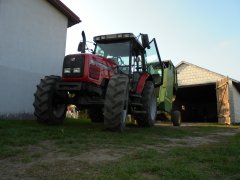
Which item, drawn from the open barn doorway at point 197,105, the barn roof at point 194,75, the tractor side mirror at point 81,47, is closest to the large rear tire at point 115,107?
the tractor side mirror at point 81,47

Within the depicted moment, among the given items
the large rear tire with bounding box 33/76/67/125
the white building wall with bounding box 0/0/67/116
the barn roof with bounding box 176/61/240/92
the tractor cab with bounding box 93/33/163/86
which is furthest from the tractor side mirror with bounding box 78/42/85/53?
the barn roof with bounding box 176/61/240/92

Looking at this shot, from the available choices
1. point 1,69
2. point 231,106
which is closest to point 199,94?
point 231,106

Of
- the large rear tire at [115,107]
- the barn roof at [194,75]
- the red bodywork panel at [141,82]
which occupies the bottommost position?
the large rear tire at [115,107]

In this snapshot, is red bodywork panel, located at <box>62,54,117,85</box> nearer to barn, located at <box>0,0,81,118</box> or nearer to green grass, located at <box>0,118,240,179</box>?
green grass, located at <box>0,118,240,179</box>

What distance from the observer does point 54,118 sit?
Result: 25.4 ft

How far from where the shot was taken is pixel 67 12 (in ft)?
42.5

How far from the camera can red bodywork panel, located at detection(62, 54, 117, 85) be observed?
22.9 feet

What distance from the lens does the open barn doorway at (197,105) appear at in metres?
30.9

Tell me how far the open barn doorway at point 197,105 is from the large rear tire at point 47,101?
23171mm

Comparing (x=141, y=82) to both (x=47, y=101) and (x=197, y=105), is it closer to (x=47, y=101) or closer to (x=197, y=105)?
(x=47, y=101)

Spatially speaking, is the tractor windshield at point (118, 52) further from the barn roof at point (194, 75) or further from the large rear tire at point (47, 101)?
the barn roof at point (194, 75)

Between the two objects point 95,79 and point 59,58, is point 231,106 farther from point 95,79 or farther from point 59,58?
point 95,79

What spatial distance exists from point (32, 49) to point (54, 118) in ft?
14.9

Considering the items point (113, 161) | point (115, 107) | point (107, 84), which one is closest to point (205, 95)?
point (107, 84)
